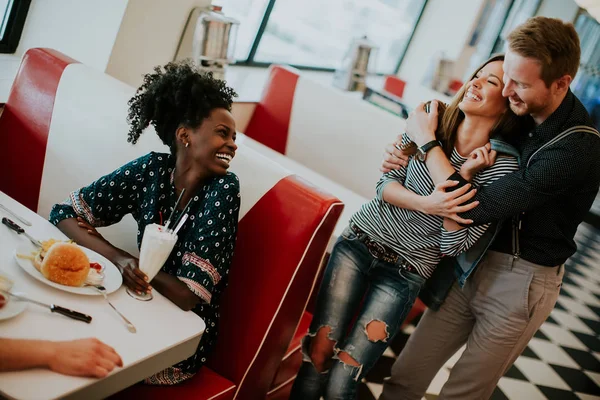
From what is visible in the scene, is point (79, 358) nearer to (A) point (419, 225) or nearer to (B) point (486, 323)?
(A) point (419, 225)

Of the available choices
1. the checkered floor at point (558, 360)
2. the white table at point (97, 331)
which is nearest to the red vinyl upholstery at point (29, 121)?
the white table at point (97, 331)

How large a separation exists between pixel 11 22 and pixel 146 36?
2.02 ft

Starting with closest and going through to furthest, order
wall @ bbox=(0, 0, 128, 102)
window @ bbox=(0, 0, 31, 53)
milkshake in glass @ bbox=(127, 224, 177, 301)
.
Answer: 1. milkshake in glass @ bbox=(127, 224, 177, 301)
2. wall @ bbox=(0, 0, 128, 102)
3. window @ bbox=(0, 0, 31, 53)

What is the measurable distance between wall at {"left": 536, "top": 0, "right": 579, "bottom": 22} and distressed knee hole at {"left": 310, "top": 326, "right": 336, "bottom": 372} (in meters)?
8.95

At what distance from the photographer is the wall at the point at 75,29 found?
2697 millimetres

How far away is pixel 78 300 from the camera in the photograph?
1.30m

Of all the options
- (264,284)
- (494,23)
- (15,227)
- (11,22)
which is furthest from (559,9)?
(15,227)

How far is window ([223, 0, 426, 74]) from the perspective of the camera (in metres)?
4.67

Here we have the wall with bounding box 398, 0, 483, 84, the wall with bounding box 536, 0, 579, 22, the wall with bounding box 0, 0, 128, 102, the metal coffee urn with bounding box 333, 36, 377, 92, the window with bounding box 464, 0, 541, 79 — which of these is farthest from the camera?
the wall with bounding box 536, 0, 579, 22

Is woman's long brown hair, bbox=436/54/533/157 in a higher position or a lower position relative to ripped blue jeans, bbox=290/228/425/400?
higher

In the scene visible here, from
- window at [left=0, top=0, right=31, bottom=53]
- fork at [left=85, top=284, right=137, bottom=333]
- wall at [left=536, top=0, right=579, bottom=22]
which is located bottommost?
fork at [left=85, top=284, right=137, bottom=333]

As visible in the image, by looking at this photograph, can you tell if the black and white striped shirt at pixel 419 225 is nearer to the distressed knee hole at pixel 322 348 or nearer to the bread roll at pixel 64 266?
the distressed knee hole at pixel 322 348

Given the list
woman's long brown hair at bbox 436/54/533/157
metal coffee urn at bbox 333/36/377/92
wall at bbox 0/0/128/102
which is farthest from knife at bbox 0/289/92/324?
metal coffee urn at bbox 333/36/377/92

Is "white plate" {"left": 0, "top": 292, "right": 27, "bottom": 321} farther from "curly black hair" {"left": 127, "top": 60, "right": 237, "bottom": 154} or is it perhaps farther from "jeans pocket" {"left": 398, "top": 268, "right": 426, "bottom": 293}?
"jeans pocket" {"left": 398, "top": 268, "right": 426, "bottom": 293}
